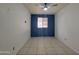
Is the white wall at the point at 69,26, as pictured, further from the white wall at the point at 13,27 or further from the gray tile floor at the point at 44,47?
the white wall at the point at 13,27

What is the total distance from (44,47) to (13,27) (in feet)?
1.48

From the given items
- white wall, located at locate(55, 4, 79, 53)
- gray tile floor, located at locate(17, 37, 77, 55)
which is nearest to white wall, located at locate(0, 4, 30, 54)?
gray tile floor, located at locate(17, 37, 77, 55)

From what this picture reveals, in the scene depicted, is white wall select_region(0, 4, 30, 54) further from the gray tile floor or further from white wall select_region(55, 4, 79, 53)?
white wall select_region(55, 4, 79, 53)

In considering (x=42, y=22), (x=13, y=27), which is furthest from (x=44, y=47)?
(x=13, y=27)

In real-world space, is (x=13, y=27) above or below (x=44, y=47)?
above

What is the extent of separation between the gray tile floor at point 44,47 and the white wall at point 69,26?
8 centimetres

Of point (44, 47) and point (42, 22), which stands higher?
point (42, 22)

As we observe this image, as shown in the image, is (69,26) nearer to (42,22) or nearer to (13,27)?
(42,22)

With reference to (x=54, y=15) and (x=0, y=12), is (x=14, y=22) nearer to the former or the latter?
(x=0, y=12)

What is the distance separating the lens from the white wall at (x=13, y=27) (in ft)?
3.70

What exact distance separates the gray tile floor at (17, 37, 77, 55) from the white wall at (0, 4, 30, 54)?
91mm

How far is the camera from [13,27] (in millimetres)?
1282

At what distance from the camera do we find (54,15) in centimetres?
134

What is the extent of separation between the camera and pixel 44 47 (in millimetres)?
1211
